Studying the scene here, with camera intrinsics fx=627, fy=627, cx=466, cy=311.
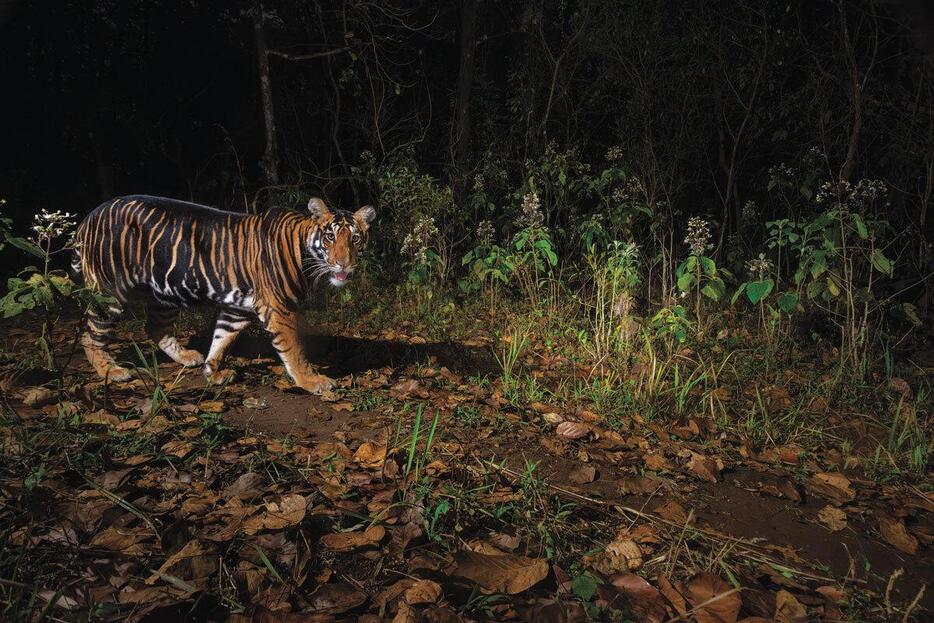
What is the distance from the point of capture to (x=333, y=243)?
3.99 m

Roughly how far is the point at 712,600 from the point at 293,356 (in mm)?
2845

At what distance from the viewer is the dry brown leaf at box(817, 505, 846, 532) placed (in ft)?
8.80

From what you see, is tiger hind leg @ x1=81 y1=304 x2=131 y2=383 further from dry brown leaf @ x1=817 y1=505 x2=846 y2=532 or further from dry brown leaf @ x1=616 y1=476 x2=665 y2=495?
dry brown leaf @ x1=817 y1=505 x2=846 y2=532

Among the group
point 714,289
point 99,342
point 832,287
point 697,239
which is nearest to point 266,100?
point 99,342

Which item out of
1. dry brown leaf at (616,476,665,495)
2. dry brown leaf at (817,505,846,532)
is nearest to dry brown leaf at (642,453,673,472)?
dry brown leaf at (616,476,665,495)

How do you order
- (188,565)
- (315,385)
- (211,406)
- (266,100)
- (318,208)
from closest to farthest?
1. (188,565)
2. (211,406)
3. (315,385)
4. (318,208)
5. (266,100)

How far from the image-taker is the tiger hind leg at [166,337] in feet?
14.7

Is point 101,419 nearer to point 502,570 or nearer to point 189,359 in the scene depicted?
point 189,359

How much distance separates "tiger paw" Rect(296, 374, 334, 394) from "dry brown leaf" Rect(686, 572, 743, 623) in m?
2.52

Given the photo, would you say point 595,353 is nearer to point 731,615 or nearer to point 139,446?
point 731,615

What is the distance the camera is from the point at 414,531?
2201 mm

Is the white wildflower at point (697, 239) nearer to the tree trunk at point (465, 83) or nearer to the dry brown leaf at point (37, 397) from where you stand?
the dry brown leaf at point (37, 397)

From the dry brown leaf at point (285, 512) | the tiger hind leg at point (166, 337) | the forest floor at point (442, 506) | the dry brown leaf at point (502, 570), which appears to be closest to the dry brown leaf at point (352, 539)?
the forest floor at point (442, 506)

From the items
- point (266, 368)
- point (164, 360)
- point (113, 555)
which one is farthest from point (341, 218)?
point (113, 555)
